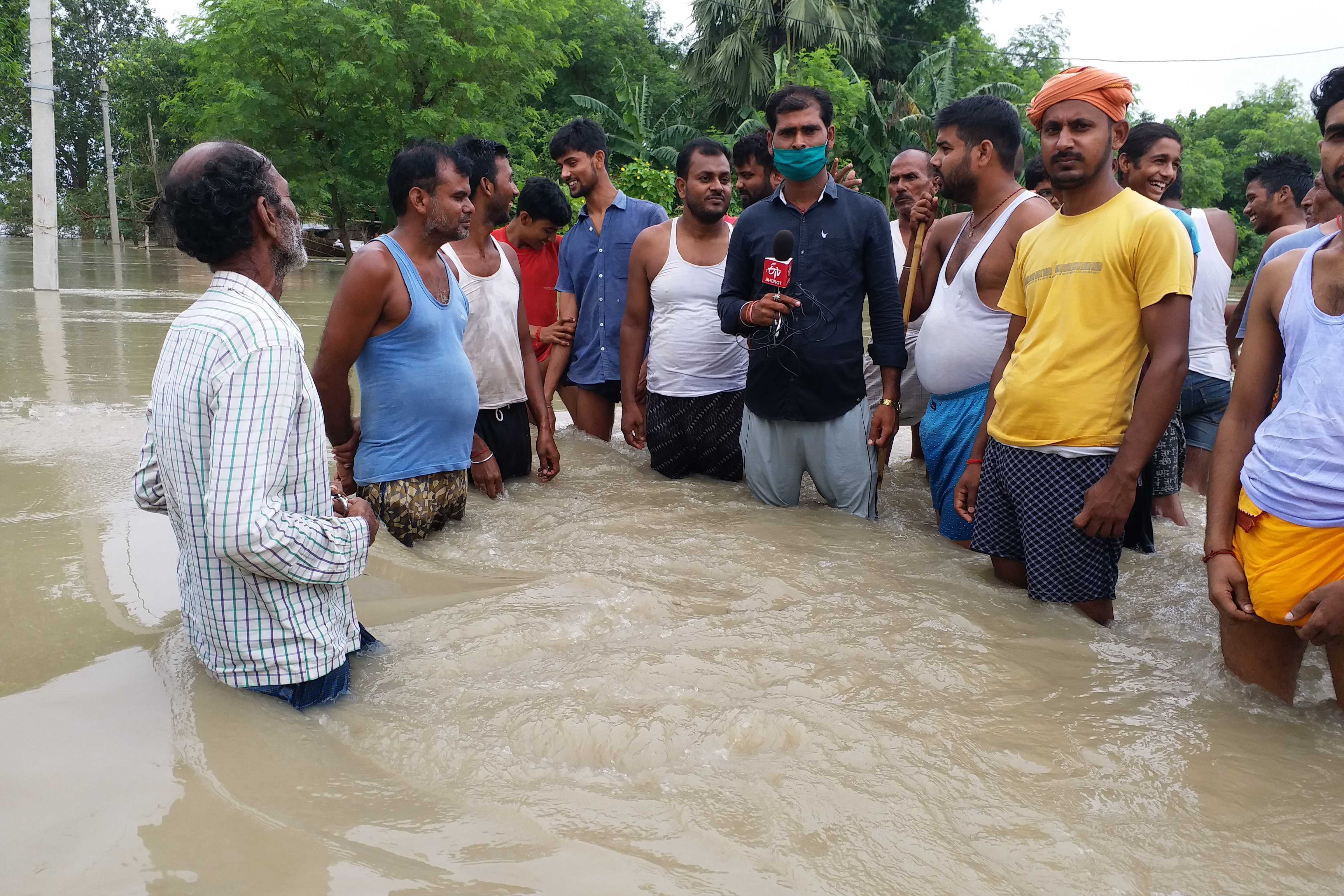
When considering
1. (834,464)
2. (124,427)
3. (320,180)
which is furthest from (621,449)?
(320,180)

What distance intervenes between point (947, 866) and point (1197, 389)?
3.90 meters

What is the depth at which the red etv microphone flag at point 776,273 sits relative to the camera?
4184 millimetres

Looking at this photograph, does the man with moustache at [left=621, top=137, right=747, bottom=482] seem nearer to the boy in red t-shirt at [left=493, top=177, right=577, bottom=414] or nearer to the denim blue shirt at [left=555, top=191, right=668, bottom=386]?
the denim blue shirt at [left=555, top=191, right=668, bottom=386]

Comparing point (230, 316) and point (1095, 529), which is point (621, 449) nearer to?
point (1095, 529)

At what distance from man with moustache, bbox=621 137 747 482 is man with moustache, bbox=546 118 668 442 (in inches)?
14.7

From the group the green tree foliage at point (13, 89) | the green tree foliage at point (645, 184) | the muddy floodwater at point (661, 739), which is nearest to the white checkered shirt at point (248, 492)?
the muddy floodwater at point (661, 739)

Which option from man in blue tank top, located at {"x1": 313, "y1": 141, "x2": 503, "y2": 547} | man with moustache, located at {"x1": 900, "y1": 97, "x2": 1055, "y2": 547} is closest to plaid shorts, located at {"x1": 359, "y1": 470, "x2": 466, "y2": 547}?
man in blue tank top, located at {"x1": 313, "y1": 141, "x2": 503, "y2": 547}

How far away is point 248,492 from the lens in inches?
89.4

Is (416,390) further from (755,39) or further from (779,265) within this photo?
(755,39)

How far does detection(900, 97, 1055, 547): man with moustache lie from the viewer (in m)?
4.26

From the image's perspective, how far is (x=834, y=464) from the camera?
486 cm

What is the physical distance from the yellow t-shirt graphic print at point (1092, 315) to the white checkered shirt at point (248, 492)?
2291 mm

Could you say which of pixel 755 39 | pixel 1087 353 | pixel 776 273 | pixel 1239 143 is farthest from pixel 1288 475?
pixel 1239 143

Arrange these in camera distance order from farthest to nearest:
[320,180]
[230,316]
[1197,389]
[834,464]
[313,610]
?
1. [320,180]
2. [1197,389]
3. [834,464]
4. [313,610]
5. [230,316]
